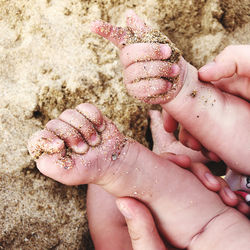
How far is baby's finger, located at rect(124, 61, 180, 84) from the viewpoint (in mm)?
1031

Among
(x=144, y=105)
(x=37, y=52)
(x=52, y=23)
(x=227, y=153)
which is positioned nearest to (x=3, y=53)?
(x=37, y=52)

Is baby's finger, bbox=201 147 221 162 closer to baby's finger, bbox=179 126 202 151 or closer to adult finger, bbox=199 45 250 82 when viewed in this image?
baby's finger, bbox=179 126 202 151

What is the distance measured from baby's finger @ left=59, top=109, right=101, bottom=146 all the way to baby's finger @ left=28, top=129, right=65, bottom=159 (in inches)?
3.3

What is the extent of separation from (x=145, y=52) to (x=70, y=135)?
369mm

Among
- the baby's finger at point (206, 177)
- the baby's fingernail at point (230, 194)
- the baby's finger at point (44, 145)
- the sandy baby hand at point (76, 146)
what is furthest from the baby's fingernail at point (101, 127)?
the baby's fingernail at point (230, 194)

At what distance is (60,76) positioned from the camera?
1384mm

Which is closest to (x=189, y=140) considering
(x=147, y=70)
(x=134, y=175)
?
(x=134, y=175)

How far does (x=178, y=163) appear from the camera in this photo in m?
1.33

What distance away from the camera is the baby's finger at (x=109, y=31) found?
3.31 ft

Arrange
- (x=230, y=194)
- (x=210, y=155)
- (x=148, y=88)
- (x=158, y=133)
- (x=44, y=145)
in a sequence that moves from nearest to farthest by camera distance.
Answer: (x=44, y=145) → (x=148, y=88) → (x=230, y=194) → (x=210, y=155) → (x=158, y=133)

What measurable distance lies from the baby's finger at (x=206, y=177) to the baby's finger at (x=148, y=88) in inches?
18.3

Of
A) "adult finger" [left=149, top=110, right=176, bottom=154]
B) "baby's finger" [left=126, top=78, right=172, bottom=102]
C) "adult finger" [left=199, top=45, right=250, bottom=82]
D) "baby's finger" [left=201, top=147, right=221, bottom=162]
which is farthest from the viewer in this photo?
"adult finger" [left=149, top=110, right=176, bottom=154]

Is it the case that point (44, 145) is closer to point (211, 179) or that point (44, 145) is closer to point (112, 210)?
point (112, 210)

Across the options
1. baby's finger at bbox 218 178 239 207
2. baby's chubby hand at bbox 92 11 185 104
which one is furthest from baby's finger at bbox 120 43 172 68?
baby's finger at bbox 218 178 239 207
